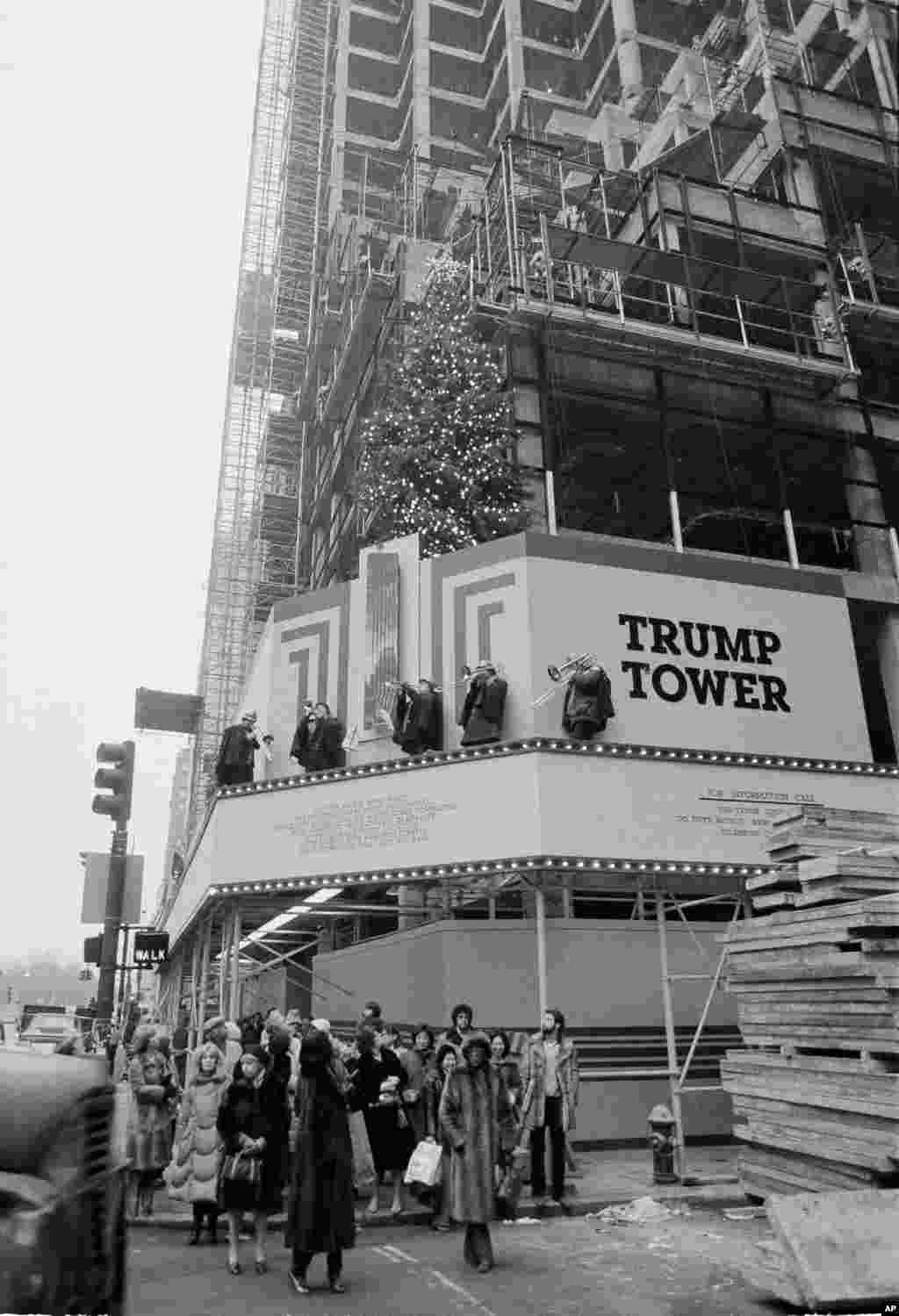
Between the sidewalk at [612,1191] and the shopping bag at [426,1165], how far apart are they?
1.81 meters

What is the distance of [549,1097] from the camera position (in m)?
10.0

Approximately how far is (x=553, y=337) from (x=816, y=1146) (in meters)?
19.9

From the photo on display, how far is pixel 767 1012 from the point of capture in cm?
902

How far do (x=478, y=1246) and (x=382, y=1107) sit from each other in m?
2.65

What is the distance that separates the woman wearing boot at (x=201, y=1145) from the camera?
27.1 feet

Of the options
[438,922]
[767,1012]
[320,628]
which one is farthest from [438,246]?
[767,1012]

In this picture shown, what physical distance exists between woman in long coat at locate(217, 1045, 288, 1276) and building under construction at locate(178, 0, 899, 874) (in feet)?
48.1

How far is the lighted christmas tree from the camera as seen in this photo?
2047 cm

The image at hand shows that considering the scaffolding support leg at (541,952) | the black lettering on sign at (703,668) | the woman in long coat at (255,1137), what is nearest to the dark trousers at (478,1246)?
the woman in long coat at (255,1137)

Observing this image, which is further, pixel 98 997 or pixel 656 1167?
pixel 98 997

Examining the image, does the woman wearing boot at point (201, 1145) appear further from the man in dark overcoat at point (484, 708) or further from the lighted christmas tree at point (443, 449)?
the lighted christmas tree at point (443, 449)

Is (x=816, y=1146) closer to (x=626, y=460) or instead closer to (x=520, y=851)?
(x=520, y=851)

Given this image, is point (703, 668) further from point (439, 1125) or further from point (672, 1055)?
point (439, 1125)

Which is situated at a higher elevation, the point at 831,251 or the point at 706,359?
the point at 831,251
